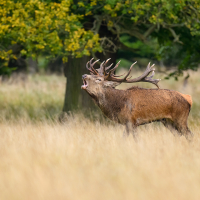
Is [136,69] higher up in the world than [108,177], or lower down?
lower down

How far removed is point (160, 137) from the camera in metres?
7.64

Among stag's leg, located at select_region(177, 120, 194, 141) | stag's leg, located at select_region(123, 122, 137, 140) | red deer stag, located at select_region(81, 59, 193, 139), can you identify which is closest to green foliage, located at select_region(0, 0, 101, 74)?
red deer stag, located at select_region(81, 59, 193, 139)

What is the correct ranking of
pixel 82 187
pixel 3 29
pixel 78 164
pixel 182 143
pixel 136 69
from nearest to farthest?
pixel 82 187
pixel 78 164
pixel 182 143
pixel 3 29
pixel 136 69

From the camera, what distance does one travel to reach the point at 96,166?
18.8 feet

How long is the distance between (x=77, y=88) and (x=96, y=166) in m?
6.69

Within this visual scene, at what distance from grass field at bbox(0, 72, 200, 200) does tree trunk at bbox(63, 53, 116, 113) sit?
3291mm

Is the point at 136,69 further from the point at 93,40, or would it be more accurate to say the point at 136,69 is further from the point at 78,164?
the point at 78,164

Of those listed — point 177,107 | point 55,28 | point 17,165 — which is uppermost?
point 55,28

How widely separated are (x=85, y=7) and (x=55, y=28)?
3.14 ft

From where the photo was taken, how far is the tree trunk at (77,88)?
39.7ft

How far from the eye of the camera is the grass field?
4.65 meters

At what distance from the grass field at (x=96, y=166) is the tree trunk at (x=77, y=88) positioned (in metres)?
3.29

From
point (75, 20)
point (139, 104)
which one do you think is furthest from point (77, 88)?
point (139, 104)

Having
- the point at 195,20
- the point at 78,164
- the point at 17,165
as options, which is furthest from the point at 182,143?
the point at 195,20
